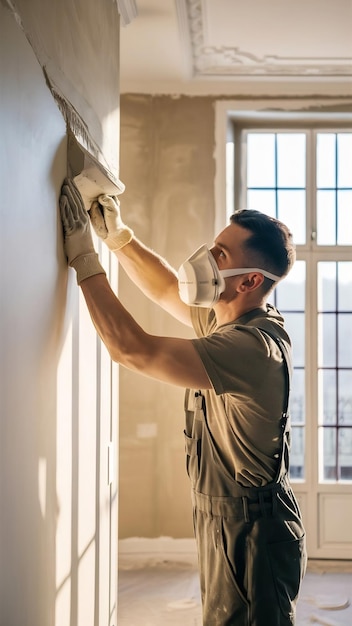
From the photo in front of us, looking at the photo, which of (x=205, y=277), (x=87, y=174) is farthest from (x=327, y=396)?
(x=87, y=174)

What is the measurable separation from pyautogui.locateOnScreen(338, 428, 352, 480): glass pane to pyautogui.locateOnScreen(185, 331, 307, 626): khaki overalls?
2.75 m

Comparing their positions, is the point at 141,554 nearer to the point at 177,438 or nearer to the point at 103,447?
the point at 177,438

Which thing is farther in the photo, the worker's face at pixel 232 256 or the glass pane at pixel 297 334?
the glass pane at pixel 297 334

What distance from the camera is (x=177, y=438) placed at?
4445 millimetres

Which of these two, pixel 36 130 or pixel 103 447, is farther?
pixel 103 447

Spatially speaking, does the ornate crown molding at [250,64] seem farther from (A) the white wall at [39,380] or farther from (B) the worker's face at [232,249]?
(A) the white wall at [39,380]

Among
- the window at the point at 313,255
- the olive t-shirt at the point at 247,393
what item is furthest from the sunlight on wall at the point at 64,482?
the window at the point at 313,255

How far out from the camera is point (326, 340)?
4.71 meters

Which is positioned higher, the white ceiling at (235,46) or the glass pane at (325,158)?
the white ceiling at (235,46)

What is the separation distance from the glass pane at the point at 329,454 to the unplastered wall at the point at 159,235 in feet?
3.24

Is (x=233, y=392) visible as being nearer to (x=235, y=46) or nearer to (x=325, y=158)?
(x=235, y=46)

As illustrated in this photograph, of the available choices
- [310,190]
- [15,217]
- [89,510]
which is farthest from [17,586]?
[310,190]

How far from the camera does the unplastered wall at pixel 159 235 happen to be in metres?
4.45

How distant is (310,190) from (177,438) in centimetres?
193
